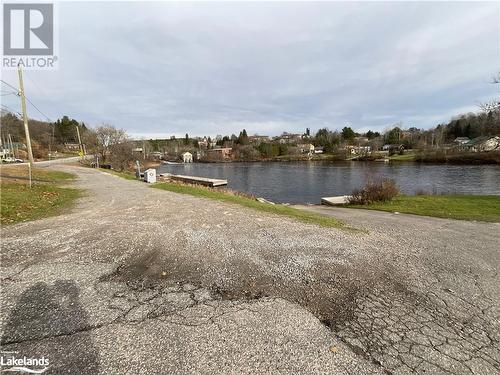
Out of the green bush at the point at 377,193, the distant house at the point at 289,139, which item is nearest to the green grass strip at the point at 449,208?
the green bush at the point at 377,193

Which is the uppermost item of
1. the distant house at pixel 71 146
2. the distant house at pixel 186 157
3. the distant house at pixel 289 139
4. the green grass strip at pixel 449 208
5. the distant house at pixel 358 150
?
the distant house at pixel 289 139

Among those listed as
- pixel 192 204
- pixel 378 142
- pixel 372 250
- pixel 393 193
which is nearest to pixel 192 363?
pixel 372 250

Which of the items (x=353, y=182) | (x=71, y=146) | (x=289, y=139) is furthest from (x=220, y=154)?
(x=353, y=182)

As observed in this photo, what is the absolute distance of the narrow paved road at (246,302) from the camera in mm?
2428

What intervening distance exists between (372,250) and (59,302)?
5.47m

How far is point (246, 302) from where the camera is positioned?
10.8 ft

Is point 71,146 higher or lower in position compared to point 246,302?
higher

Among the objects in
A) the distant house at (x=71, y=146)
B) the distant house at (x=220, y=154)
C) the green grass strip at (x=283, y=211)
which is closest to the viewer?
the green grass strip at (x=283, y=211)

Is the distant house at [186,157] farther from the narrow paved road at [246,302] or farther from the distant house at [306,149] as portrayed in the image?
the narrow paved road at [246,302]

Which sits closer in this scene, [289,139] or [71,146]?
[71,146]

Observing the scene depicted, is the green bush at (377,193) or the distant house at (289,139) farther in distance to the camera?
the distant house at (289,139)

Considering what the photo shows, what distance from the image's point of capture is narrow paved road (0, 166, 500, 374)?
7.97 feet

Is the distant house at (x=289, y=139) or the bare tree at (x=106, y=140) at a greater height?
the distant house at (x=289, y=139)

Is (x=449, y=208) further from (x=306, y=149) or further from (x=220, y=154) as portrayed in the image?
(x=220, y=154)
